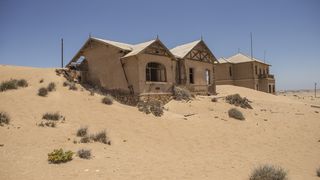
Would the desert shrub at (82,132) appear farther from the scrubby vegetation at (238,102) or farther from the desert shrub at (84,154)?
the scrubby vegetation at (238,102)

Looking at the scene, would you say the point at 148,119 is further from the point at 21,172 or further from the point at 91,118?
the point at 21,172

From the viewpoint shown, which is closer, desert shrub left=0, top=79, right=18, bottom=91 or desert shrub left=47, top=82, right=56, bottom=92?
desert shrub left=0, top=79, right=18, bottom=91

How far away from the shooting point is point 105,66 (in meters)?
21.4

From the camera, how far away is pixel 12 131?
1062 centimetres

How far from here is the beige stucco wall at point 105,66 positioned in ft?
65.8

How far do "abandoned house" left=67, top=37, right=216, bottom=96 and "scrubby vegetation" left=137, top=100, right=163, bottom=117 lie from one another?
0.78 m

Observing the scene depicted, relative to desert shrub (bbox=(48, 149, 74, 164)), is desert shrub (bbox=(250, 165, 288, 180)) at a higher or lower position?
lower

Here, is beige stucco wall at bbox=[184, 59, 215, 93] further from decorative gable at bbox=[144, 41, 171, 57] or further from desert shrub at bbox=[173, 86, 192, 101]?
decorative gable at bbox=[144, 41, 171, 57]

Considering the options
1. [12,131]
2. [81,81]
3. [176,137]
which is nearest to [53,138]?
[12,131]

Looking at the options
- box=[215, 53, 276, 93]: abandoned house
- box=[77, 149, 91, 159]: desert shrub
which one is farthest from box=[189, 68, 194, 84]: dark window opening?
box=[77, 149, 91, 159]: desert shrub

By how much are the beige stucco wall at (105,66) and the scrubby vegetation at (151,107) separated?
2.15 metres

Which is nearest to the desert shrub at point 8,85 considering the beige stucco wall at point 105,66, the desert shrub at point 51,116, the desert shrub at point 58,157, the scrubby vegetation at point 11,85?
the scrubby vegetation at point 11,85

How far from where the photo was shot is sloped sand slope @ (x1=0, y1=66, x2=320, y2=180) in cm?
775

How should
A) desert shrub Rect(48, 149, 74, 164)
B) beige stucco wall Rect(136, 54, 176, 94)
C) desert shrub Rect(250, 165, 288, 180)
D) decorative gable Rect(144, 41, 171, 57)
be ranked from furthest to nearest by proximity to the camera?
decorative gable Rect(144, 41, 171, 57) < beige stucco wall Rect(136, 54, 176, 94) < desert shrub Rect(48, 149, 74, 164) < desert shrub Rect(250, 165, 288, 180)
